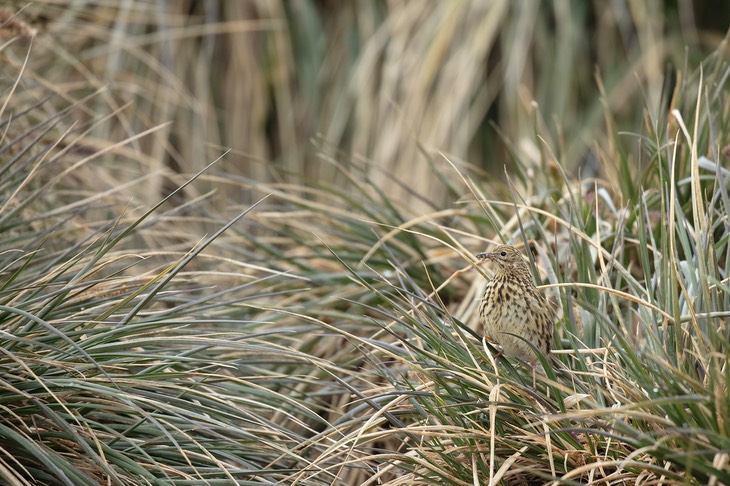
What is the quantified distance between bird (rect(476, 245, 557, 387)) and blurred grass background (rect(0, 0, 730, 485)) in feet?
0.27

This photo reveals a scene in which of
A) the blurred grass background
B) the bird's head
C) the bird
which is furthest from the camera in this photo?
the bird's head

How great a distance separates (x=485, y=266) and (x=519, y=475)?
1.21 m

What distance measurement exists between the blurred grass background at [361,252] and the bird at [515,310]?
3.2 inches

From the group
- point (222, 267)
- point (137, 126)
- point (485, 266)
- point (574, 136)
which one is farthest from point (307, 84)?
point (485, 266)

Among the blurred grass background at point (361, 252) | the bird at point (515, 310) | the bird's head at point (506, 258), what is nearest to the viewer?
the blurred grass background at point (361, 252)

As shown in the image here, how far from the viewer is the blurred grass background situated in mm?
2625

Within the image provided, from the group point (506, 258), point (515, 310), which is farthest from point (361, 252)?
point (515, 310)

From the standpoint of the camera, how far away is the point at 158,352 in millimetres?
3107

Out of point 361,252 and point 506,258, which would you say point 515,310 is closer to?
point 506,258

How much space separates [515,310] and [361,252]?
1.20 metres

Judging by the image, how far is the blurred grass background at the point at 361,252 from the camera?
2.62m

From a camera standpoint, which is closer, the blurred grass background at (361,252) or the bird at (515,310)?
the blurred grass background at (361,252)

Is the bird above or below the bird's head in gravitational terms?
below

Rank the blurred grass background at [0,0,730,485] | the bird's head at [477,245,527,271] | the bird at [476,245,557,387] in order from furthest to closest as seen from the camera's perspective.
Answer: the bird's head at [477,245,527,271] < the bird at [476,245,557,387] < the blurred grass background at [0,0,730,485]
